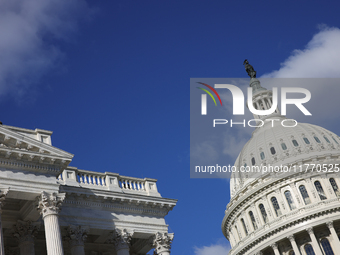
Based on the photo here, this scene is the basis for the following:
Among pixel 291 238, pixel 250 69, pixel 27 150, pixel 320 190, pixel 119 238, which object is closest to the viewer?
pixel 27 150

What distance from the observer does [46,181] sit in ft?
82.5

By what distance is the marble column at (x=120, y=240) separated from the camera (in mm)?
28506

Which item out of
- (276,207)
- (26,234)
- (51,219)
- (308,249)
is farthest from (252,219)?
(51,219)

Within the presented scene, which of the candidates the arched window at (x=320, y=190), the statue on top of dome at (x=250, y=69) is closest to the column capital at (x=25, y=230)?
the arched window at (x=320, y=190)

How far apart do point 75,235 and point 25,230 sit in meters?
2.78

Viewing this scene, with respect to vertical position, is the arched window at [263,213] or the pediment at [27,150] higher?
the arched window at [263,213]

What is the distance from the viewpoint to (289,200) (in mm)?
85750

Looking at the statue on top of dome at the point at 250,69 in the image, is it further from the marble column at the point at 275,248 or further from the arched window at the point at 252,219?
the marble column at the point at 275,248

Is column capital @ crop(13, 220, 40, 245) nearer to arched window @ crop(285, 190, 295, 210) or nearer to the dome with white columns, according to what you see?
the dome with white columns

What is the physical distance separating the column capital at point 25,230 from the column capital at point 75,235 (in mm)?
1852

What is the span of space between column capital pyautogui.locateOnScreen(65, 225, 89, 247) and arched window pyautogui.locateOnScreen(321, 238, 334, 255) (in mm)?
63450

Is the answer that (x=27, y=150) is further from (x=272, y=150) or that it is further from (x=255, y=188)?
(x=272, y=150)

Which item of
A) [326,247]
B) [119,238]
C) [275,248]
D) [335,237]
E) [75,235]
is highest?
[275,248]

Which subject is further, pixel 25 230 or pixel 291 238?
pixel 291 238
